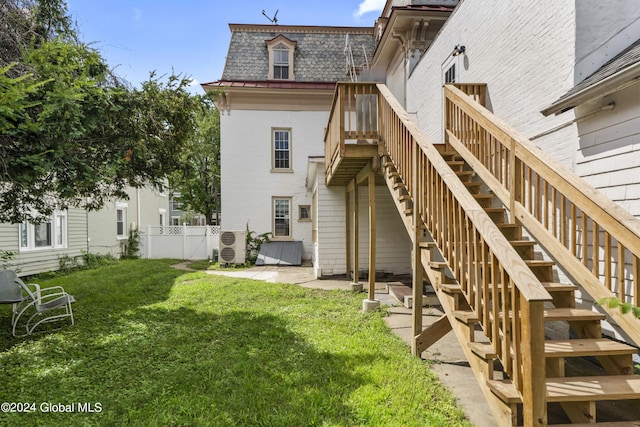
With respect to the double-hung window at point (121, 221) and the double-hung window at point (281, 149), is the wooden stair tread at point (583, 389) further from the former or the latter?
the double-hung window at point (121, 221)

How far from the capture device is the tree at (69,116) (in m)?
3.69

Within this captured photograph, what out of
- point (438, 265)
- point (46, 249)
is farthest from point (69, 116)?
point (46, 249)

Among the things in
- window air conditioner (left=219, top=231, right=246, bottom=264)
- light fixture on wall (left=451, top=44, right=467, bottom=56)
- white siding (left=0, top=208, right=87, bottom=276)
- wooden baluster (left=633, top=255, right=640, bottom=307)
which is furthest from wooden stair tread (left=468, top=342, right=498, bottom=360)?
white siding (left=0, top=208, right=87, bottom=276)

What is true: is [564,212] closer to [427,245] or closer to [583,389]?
[427,245]

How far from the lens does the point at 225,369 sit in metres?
3.44

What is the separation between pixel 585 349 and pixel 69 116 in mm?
5335

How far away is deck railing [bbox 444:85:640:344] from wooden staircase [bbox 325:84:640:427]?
11 millimetres

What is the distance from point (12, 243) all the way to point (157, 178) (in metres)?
6.81

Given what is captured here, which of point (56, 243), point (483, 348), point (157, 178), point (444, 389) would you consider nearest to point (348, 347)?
point (444, 389)

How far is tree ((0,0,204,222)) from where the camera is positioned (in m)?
3.69

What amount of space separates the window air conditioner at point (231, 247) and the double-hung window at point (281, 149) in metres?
3.29

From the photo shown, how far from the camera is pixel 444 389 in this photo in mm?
2969

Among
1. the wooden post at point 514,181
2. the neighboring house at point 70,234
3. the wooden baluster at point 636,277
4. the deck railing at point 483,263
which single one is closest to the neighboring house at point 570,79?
the wooden post at point 514,181

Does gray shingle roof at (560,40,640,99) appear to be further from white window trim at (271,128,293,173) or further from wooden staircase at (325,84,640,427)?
white window trim at (271,128,293,173)
